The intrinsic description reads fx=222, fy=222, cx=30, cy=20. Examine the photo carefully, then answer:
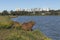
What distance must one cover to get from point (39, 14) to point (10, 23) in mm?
167984

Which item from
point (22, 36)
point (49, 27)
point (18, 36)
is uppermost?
point (18, 36)

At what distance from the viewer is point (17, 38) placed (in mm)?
14055

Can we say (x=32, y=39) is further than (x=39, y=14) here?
No

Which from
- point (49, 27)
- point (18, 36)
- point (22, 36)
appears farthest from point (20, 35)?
point (49, 27)

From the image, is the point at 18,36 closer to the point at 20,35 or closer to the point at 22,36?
the point at 22,36

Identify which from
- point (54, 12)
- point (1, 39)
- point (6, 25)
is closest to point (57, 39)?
point (6, 25)

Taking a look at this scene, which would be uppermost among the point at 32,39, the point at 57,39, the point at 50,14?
the point at 32,39

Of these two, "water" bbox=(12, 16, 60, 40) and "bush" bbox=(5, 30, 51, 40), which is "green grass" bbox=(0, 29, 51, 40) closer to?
"bush" bbox=(5, 30, 51, 40)

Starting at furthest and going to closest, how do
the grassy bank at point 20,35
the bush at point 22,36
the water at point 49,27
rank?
1. the water at point 49,27
2. the grassy bank at point 20,35
3. the bush at point 22,36

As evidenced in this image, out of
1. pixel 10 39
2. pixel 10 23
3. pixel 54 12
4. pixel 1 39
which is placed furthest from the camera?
pixel 54 12

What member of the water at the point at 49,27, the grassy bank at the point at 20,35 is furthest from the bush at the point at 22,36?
the water at the point at 49,27

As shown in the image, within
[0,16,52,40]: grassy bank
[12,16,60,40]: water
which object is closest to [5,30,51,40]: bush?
[0,16,52,40]: grassy bank

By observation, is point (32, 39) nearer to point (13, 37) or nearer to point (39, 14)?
point (13, 37)

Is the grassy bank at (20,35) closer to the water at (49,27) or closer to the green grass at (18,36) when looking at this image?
→ the green grass at (18,36)
